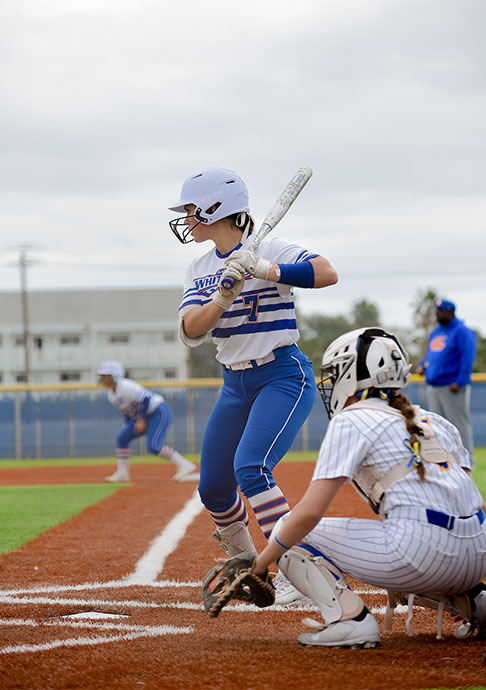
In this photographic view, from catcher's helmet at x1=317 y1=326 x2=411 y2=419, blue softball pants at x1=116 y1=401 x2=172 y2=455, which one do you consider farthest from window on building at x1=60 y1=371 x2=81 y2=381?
catcher's helmet at x1=317 y1=326 x2=411 y2=419

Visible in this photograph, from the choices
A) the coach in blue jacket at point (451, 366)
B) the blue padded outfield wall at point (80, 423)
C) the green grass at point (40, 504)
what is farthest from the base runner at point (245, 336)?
the blue padded outfield wall at point (80, 423)

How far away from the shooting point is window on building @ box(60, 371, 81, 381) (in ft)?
225

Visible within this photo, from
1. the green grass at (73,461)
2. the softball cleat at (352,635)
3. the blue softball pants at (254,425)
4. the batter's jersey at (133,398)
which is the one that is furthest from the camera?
the green grass at (73,461)

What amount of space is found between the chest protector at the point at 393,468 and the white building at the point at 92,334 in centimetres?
6323

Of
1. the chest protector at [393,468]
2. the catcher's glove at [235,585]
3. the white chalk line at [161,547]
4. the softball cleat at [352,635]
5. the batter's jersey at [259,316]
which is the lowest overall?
the white chalk line at [161,547]

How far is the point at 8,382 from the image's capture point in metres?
68.4

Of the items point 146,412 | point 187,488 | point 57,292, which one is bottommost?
point 187,488

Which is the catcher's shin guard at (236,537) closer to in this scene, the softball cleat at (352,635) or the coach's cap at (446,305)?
the softball cleat at (352,635)

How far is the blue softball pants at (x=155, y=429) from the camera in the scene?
14.6 meters

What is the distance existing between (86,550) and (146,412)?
25.1ft

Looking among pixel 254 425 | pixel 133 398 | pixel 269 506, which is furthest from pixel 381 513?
pixel 133 398

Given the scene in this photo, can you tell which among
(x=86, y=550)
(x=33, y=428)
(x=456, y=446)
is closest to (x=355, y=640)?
(x=456, y=446)

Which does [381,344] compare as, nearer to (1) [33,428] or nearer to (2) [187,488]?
(2) [187,488]

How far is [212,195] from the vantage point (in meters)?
5.07
